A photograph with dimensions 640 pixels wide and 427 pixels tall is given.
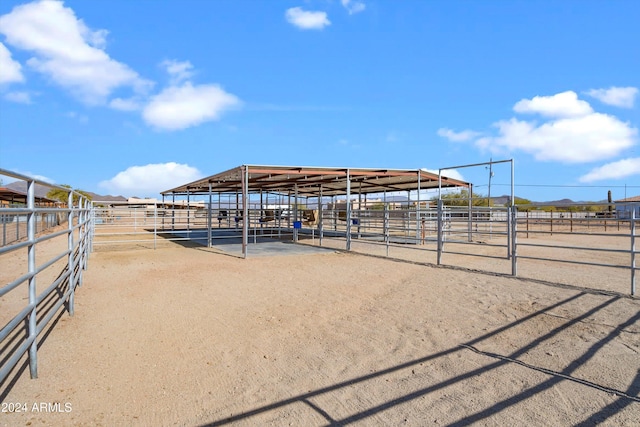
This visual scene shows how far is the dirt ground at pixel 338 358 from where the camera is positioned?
2.59m

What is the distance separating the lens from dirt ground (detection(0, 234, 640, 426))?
2586 mm

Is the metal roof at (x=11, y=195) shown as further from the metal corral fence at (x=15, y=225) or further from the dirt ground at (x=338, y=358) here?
the dirt ground at (x=338, y=358)

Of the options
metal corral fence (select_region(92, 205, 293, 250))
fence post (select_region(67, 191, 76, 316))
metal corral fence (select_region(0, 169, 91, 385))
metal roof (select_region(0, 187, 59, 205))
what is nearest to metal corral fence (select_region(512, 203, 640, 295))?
metal corral fence (select_region(0, 169, 91, 385))

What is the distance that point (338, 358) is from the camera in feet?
11.5

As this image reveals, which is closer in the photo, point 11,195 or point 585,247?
point 585,247

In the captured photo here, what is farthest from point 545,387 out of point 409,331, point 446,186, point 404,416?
point 446,186

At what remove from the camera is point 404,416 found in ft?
8.35

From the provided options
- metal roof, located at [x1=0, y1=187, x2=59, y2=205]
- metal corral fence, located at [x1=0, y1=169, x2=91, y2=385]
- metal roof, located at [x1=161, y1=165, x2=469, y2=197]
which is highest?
metal roof, located at [x1=161, y1=165, x2=469, y2=197]

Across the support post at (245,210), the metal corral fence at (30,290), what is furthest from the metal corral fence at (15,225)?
the support post at (245,210)

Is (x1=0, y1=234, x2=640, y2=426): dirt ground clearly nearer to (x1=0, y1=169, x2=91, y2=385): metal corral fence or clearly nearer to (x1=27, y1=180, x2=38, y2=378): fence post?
(x1=27, y1=180, x2=38, y2=378): fence post

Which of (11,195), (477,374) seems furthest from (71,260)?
(11,195)

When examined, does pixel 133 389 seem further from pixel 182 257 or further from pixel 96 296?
pixel 182 257

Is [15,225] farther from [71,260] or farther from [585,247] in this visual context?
[585,247]

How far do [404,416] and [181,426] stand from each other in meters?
1.51
